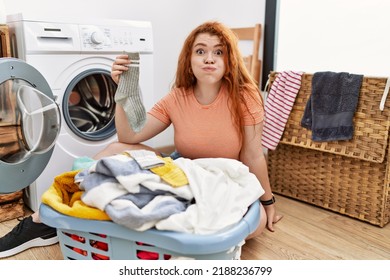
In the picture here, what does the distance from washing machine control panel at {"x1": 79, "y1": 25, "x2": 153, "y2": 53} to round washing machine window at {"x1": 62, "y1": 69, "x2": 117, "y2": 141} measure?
0.12 m

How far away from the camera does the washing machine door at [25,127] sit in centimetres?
139

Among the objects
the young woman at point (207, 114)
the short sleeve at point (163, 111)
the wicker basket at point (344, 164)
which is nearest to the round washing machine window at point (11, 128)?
the young woman at point (207, 114)

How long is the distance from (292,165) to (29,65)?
4.12ft

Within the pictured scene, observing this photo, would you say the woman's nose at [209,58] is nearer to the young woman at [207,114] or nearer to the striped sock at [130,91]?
the young woman at [207,114]

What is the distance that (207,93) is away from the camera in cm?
144

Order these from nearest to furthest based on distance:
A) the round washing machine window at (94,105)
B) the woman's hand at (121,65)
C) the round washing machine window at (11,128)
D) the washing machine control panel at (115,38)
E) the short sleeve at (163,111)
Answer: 1. the woman's hand at (121,65)
2. the round washing machine window at (11,128)
3. the short sleeve at (163,111)
4. the washing machine control panel at (115,38)
5. the round washing machine window at (94,105)

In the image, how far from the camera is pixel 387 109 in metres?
1.46

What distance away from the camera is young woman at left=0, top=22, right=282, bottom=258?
1331 mm

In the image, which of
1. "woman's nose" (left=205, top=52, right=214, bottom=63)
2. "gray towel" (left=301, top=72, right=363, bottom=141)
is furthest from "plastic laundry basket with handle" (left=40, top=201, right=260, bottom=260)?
"gray towel" (left=301, top=72, right=363, bottom=141)

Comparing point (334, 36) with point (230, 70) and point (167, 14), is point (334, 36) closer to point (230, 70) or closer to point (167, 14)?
point (230, 70)

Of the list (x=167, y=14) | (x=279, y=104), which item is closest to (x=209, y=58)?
(x=279, y=104)

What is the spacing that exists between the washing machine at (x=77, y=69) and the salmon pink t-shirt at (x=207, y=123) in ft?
1.54

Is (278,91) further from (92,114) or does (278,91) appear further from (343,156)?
(92,114)

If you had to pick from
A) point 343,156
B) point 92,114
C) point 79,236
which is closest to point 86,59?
→ point 92,114
